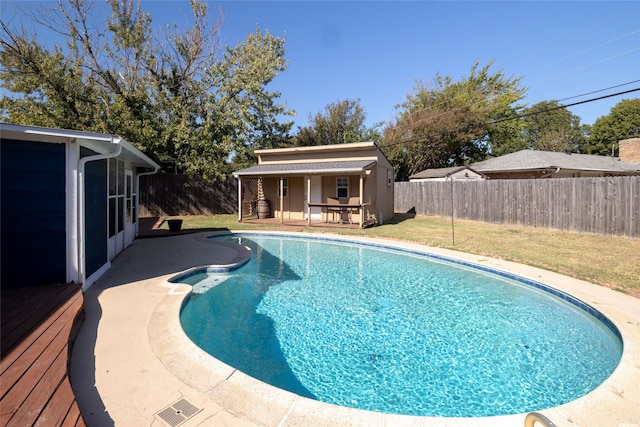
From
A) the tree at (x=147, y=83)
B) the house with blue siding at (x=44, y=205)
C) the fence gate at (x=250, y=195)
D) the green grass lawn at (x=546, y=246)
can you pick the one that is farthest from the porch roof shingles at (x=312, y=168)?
the house with blue siding at (x=44, y=205)

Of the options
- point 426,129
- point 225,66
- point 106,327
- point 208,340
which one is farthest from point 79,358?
point 426,129

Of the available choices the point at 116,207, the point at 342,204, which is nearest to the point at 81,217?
the point at 116,207

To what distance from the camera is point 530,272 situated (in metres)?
6.56

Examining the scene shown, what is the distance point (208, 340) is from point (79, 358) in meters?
1.38

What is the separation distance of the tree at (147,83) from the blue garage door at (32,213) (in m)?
13.1

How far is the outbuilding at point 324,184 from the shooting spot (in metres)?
13.9

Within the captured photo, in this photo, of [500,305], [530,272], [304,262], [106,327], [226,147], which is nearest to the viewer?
[106,327]

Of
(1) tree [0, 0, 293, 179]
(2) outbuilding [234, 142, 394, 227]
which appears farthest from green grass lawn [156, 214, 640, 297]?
(1) tree [0, 0, 293, 179]

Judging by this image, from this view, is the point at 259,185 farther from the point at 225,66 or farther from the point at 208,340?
the point at 208,340

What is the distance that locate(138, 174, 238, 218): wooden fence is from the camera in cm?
1806

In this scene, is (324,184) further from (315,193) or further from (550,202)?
(550,202)

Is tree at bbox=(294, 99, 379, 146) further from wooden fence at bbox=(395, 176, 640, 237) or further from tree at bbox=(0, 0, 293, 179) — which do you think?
wooden fence at bbox=(395, 176, 640, 237)

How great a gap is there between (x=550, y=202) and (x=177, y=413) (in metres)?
14.7

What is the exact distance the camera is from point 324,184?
1499 centimetres
